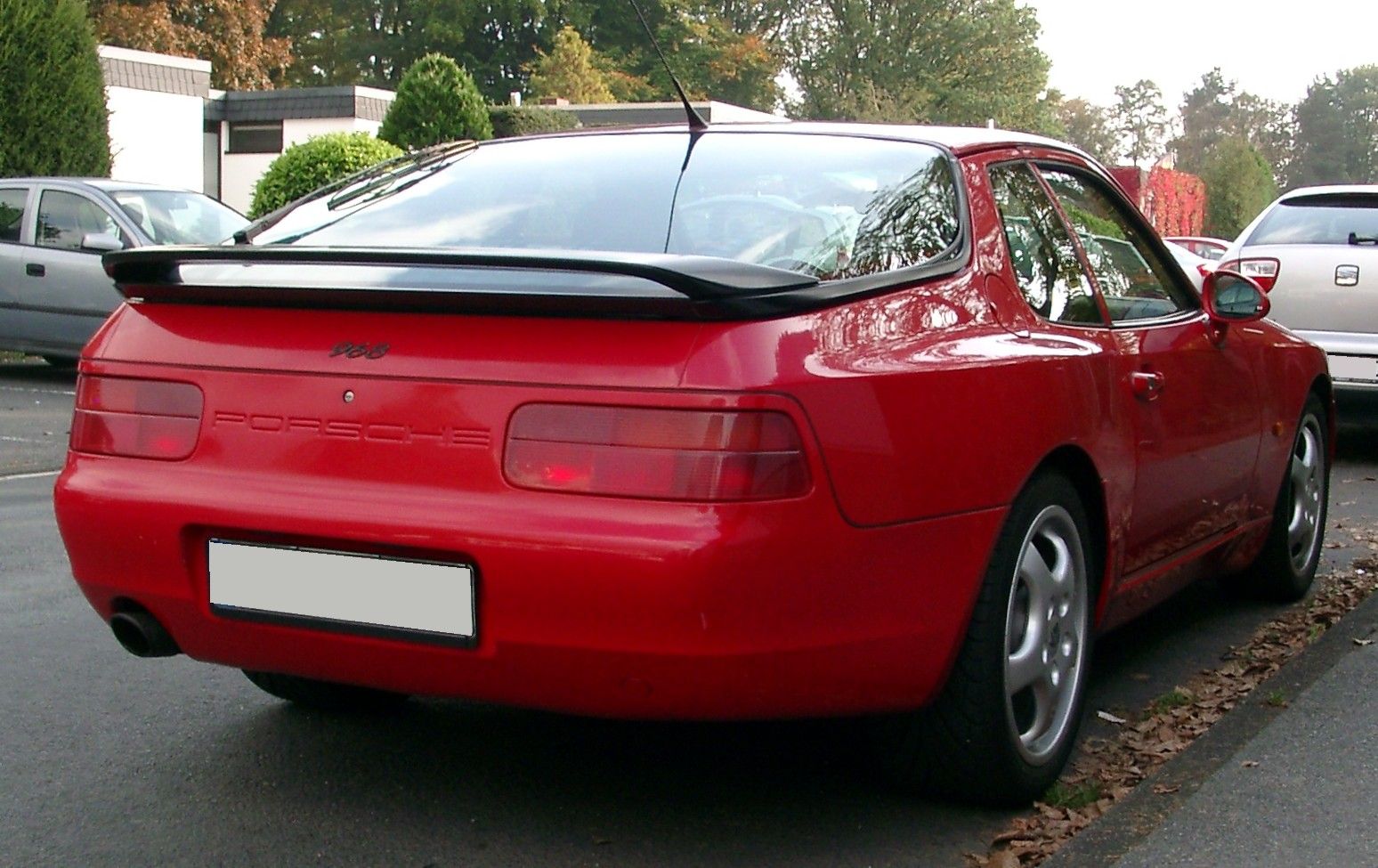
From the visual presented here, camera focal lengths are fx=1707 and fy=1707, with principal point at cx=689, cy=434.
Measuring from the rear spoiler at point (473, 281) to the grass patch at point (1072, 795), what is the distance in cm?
126

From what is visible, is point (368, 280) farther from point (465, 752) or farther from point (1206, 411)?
point (1206, 411)

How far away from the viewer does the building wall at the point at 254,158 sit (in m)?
32.9

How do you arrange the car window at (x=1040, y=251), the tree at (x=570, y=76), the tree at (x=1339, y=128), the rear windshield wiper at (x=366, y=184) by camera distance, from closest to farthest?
1. the car window at (x=1040, y=251)
2. the rear windshield wiper at (x=366, y=184)
3. the tree at (x=570, y=76)
4. the tree at (x=1339, y=128)

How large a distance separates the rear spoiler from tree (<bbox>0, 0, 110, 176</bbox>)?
591 inches

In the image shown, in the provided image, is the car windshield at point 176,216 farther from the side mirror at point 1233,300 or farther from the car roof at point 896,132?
the side mirror at point 1233,300

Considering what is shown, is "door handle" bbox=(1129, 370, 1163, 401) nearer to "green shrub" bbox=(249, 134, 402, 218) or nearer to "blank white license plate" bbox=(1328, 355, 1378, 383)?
"blank white license plate" bbox=(1328, 355, 1378, 383)

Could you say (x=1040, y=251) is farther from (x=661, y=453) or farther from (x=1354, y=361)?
(x=1354, y=361)

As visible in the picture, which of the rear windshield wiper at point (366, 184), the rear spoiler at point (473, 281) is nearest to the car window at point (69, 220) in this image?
the rear windshield wiper at point (366, 184)

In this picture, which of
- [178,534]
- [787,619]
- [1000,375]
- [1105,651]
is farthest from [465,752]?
[1105,651]

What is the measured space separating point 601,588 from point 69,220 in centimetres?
1153

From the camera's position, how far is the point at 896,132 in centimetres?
400

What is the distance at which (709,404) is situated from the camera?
2865 mm

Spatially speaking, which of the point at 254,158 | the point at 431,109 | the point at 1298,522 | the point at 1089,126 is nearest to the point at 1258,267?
the point at 1298,522

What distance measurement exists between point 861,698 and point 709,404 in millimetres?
670
